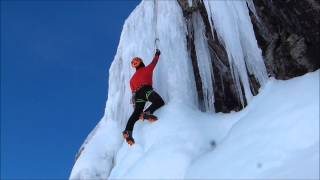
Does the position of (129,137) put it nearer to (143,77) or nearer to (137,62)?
(143,77)

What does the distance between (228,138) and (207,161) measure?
594mm

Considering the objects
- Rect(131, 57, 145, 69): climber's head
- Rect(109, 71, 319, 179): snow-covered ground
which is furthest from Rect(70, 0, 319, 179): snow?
Rect(131, 57, 145, 69): climber's head

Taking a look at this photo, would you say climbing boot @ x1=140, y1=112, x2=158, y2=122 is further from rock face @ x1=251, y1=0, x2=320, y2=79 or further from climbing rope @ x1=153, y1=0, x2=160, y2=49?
rock face @ x1=251, y1=0, x2=320, y2=79

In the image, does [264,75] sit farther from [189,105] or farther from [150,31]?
[150,31]

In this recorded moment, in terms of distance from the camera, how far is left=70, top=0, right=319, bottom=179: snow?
20.1 feet

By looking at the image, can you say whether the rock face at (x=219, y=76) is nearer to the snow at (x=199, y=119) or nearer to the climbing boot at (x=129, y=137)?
the snow at (x=199, y=119)

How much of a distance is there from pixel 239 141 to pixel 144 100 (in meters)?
2.72

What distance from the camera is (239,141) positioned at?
6.79 meters

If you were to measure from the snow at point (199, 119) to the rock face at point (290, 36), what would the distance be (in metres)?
0.25

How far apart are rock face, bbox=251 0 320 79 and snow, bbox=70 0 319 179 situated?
0.83 feet

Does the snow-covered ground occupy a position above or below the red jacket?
below

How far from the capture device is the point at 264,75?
8.55m

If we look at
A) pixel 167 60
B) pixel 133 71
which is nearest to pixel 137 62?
pixel 167 60

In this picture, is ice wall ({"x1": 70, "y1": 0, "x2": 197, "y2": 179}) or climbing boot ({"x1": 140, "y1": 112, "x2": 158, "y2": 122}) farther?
ice wall ({"x1": 70, "y1": 0, "x2": 197, "y2": 179})
